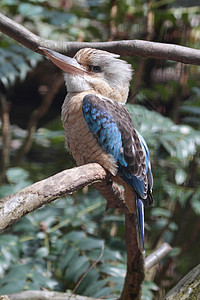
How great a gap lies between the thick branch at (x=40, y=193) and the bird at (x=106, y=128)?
0.85 ft

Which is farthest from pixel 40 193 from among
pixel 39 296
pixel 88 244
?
pixel 88 244

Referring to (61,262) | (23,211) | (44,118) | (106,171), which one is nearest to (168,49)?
(106,171)

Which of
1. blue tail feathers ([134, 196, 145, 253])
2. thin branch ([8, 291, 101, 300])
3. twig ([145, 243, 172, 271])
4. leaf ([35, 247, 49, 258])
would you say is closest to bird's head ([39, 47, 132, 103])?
blue tail feathers ([134, 196, 145, 253])

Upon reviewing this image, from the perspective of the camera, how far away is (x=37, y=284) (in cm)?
182

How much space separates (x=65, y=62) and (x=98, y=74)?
17cm

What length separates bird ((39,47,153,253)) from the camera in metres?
1.40

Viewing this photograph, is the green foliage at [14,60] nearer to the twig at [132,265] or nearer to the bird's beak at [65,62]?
the bird's beak at [65,62]

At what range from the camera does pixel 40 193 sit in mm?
915

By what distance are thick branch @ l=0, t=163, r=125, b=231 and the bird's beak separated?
0.40m

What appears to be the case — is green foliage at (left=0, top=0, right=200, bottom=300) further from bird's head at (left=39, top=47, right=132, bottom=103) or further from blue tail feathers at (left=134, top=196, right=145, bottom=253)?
bird's head at (left=39, top=47, right=132, bottom=103)

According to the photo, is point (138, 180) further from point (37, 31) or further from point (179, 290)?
point (37, 31)

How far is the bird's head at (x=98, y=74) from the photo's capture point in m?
1.45

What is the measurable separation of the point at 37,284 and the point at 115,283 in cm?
36

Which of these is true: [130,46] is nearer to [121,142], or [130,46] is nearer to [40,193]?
[121,142]
